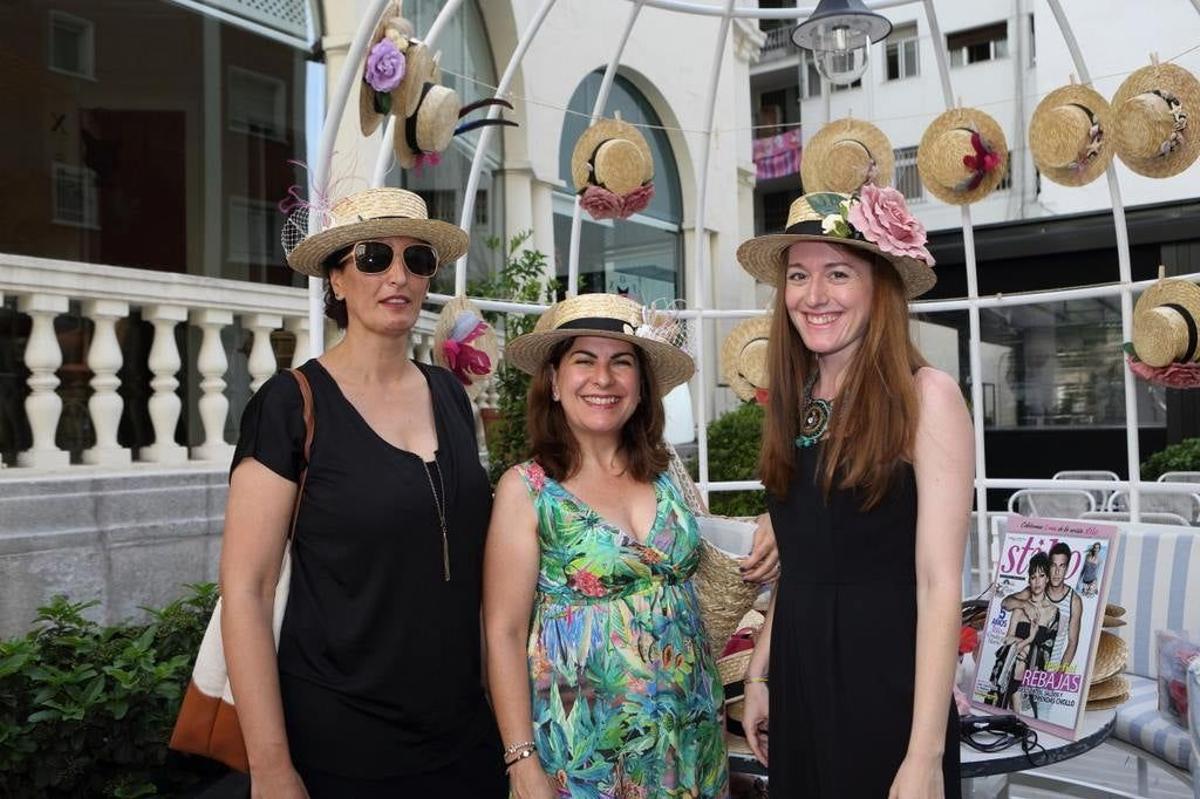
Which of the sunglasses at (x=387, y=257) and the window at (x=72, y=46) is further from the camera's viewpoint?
the window at (x=72, y=46)

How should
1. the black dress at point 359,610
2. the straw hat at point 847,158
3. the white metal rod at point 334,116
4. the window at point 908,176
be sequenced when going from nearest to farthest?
the black dress at point 359,610
the white metal rod at point 334,116
the straw hat at point 847,158
the window at point 908,176

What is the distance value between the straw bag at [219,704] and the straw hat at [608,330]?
620 millimetres

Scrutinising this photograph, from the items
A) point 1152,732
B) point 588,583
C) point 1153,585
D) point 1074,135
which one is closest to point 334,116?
point 588,583

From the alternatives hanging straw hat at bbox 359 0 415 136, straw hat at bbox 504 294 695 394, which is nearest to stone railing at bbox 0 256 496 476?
Answer: hanging straw hat at bbox 359 0 415 136

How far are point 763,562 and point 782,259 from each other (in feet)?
2.45

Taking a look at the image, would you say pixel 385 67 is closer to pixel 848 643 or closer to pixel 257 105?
pixel 848 643

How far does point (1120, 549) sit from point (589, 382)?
3.17 meters

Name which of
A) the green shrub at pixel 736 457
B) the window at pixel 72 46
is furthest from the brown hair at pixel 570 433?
the green shrub at pixel 736 457

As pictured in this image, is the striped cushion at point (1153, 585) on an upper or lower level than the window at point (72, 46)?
lower

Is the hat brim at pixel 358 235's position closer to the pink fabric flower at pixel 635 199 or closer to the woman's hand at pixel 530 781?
the woman's hand at pixel 530 781

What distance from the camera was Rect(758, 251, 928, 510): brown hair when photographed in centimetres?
190

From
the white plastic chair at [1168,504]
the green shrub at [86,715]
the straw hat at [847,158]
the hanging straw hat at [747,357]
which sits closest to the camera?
the green shrub at [86,715]

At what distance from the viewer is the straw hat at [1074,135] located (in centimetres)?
414

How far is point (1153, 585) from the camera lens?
14.2 ft
